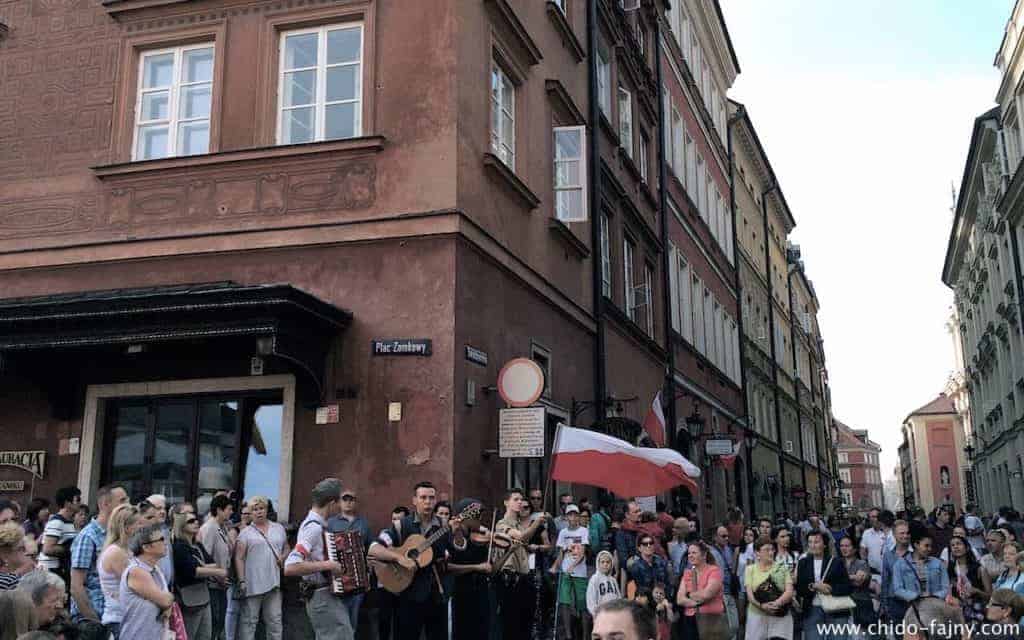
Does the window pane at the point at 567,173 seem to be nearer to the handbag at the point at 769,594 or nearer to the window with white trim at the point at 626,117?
the window with white trim at the point at 626,117

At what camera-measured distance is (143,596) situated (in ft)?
22.6

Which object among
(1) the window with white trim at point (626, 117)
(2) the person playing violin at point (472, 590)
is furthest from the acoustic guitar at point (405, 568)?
(1) the window with white trim at point (626, 117)

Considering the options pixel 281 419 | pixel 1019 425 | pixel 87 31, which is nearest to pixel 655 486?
pixel 281 419

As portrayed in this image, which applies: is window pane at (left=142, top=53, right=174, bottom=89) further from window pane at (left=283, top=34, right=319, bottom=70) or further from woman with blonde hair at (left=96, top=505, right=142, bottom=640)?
woman with blonde hair at (left=96, top=505, right=142, bottom=640)

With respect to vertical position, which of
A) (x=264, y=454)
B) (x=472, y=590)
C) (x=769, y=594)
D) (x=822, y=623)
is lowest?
(x=822, y=623)

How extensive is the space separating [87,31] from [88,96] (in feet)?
3.25

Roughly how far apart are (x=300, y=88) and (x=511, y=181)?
10.0 ft

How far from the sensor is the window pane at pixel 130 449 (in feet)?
41.9

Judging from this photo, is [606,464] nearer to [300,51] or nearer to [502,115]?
[502,115]

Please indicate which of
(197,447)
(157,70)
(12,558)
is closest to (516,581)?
(197,447)

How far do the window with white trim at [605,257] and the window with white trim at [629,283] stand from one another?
115 cm

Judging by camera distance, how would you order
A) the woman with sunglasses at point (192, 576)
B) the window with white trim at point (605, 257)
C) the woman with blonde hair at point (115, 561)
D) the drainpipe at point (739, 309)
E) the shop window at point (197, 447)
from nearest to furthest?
the woman with blonde hair at point (115, 561), the woman with sunglasses at point (192, 576), the shop window at point (197, 447), the window with white trim at point (605, 257), the drainpipe at point (739, 309)

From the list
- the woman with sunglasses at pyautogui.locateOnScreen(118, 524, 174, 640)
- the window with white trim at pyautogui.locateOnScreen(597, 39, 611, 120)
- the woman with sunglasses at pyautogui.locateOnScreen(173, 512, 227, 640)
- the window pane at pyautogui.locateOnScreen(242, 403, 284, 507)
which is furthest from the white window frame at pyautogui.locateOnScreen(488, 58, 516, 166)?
the woman with sunglasses at pyautogui.locateOnScreen(118, 524, 174, 640)

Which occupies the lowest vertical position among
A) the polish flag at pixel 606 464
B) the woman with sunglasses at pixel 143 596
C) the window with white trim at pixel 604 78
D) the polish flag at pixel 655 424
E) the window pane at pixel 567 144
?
the woman with sunglasses at pixel 143 596
